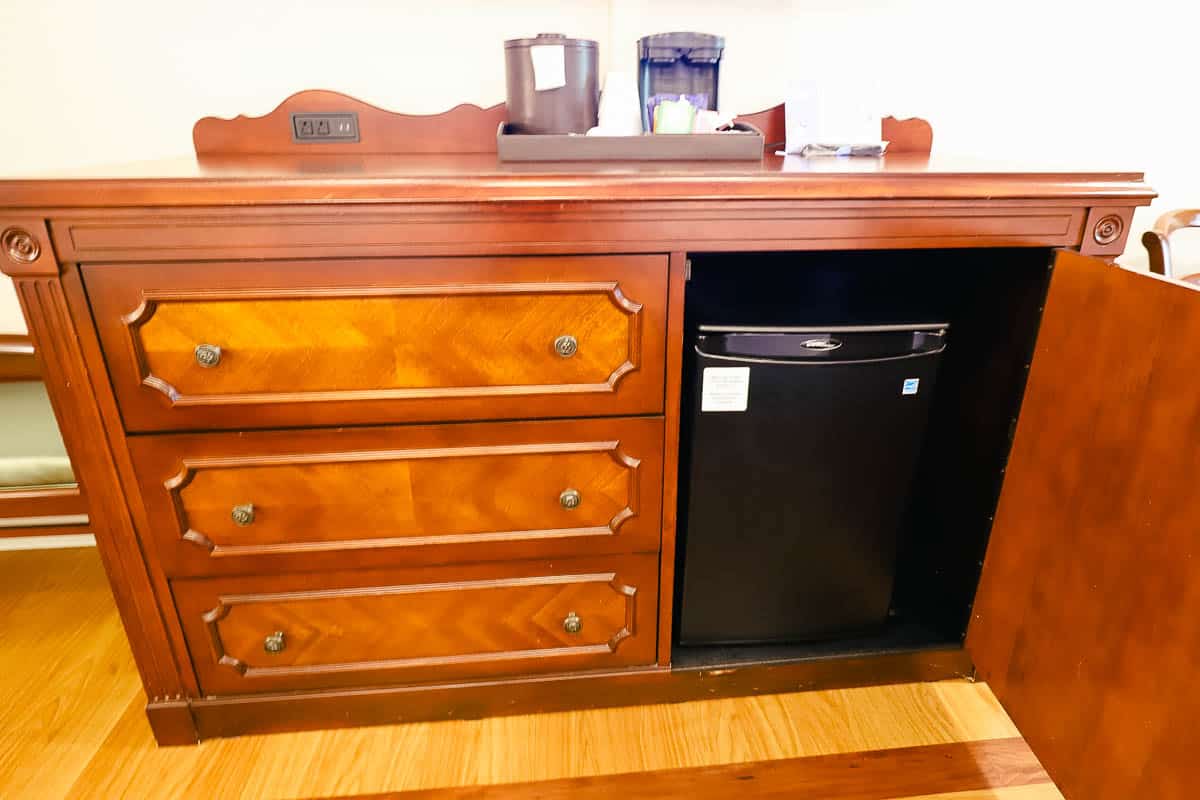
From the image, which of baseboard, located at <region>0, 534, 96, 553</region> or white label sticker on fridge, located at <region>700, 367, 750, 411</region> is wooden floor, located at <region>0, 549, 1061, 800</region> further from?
white label sticker on fridge, located at <region>700, 367, 750, 411</region>

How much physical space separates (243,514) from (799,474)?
0.89 m

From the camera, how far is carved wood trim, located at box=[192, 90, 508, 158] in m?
1.24

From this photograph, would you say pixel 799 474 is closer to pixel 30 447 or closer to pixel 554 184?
pixel 554 184

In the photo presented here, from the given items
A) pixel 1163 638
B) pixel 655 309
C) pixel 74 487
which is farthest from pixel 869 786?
pixel 74 487

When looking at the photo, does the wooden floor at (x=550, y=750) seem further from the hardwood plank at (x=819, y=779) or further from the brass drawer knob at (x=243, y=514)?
the brass drawer knob at (x=243, y=514)

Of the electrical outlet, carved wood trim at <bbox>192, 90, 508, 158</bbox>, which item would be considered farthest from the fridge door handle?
the electrical outlet

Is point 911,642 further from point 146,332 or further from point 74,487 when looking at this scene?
point 74,487

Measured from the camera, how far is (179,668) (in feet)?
3.57

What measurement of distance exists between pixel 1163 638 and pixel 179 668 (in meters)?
1.41

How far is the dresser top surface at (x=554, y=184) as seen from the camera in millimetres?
810

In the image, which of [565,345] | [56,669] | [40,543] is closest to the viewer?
[565,345]

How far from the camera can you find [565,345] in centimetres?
94

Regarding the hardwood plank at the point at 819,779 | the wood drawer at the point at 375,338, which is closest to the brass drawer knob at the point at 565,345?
the wood drawer at the point at 375,338

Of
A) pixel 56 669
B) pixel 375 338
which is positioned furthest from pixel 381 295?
pixel 56 669
